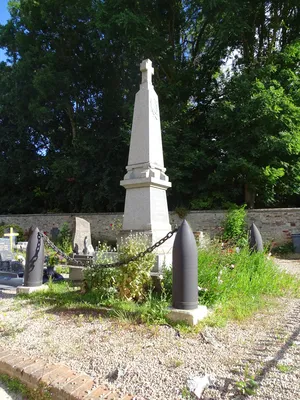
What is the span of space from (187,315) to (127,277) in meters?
1.03

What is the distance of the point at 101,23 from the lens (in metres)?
13.3

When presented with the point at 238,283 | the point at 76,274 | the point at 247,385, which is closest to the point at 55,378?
the point at 247,385

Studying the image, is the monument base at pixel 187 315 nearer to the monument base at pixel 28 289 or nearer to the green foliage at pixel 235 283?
the green foliage at pixel 235 283

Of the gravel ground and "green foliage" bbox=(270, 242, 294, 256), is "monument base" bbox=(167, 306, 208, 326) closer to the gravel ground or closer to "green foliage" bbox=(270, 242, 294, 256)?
the gravel ground

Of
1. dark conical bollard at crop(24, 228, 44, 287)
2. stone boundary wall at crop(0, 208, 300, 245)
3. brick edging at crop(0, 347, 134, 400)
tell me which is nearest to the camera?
brick edging at crop(0, 347, 134, 400)

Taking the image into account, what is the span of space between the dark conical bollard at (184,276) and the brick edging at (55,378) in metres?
1.39

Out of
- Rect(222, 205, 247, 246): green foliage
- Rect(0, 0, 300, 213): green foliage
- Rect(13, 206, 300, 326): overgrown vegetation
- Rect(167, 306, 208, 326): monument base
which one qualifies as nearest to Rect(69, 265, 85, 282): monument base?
Rect(13, 206, 300, 326): overgrown vegetation

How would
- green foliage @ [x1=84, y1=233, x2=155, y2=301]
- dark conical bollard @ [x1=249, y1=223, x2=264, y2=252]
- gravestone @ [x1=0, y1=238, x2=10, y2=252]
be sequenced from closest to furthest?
green foliage @ [x1=84, y1=233, x2=155, y2=301]
dark conical bollard @ [x1=249, y1=223, x2=264, y2=252]
gravestone @ [x1=0, y1=238, x2=10, y2=252]

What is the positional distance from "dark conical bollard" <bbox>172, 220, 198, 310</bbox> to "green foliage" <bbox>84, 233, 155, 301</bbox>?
71cm

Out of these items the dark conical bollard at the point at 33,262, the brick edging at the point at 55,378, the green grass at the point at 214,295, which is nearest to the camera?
the brick edging at the point at 55,378

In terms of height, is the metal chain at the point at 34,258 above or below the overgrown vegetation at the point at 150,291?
above

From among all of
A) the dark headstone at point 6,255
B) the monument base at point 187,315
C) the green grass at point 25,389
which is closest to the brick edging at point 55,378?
the green grass at point 25,389

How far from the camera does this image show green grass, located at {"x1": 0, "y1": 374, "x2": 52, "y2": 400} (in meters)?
2.06

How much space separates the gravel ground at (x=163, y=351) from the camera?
82.0 inches
